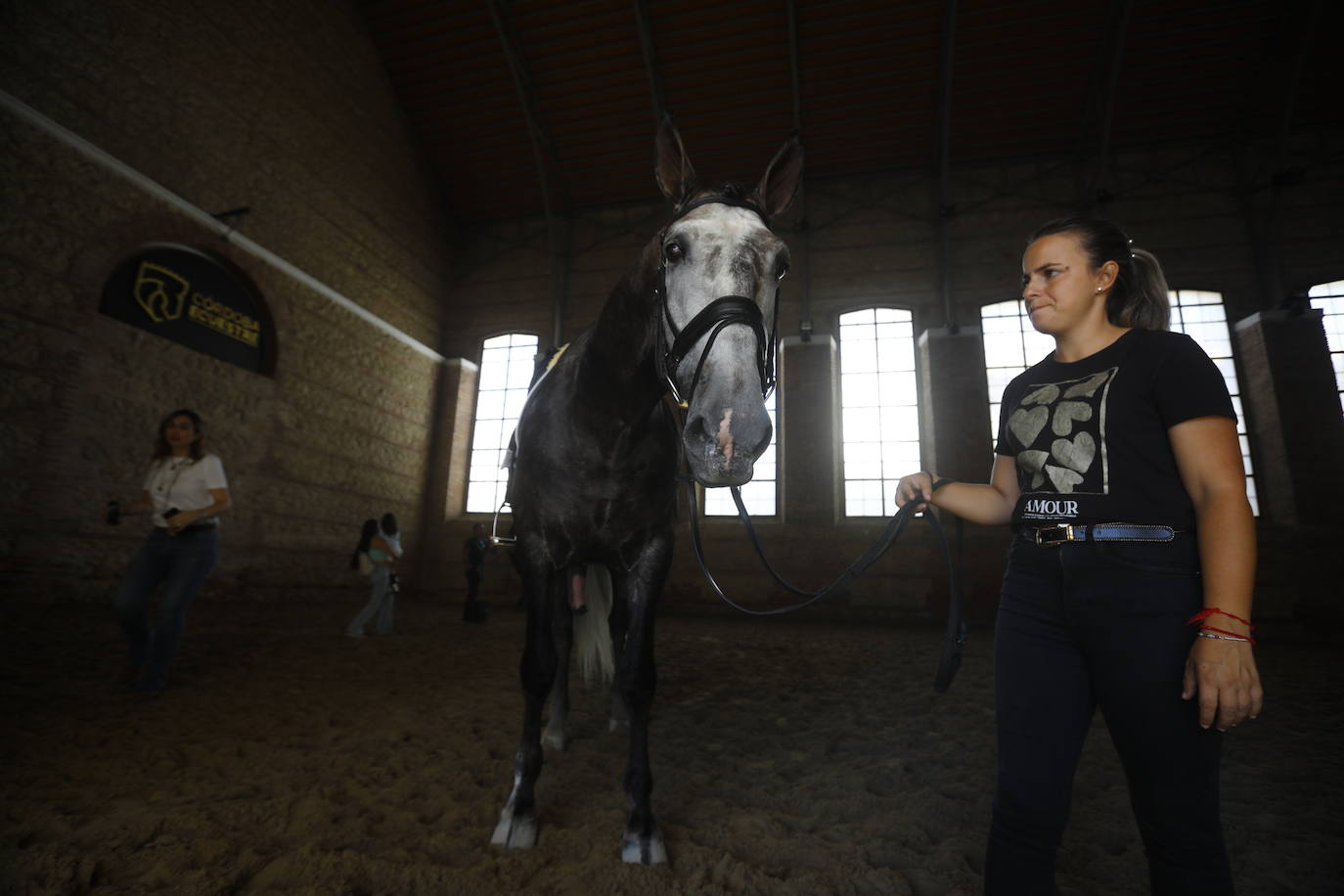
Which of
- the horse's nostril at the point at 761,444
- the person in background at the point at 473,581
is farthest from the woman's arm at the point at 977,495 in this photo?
the person in background at the point at 473,581

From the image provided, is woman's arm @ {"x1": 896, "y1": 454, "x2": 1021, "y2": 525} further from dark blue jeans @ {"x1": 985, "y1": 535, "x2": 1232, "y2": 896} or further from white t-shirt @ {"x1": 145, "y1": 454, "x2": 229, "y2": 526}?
white t-shirt @ {"x1": 145, "y1": 454, "x2": 229, "y2": 526}

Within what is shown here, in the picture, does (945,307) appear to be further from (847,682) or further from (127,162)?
(127,162)

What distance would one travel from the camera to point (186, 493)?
10.7 feet

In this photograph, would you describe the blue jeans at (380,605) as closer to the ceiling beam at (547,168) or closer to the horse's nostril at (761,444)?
the horse's nostril at (761,444)

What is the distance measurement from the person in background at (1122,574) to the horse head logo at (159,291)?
29.4 feet

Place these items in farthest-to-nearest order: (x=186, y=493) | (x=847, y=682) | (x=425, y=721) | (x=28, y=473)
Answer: (x=28, y=473) < (x=847, y=682) < (x=186, y=493) < (x=425, y=721)

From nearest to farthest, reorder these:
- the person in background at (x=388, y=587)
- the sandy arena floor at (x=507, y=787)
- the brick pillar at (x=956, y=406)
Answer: the sandy arena floor at (x=507, y=787) < the person in background at (x=388, y=587) < the brick pillar at (x=956, y=406)

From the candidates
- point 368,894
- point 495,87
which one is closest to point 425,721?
point 368,894

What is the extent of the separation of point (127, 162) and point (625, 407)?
8.18m

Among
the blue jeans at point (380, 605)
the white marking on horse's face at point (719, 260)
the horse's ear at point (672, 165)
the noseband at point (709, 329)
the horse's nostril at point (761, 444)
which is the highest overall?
the horse's ear at point (672, 165)

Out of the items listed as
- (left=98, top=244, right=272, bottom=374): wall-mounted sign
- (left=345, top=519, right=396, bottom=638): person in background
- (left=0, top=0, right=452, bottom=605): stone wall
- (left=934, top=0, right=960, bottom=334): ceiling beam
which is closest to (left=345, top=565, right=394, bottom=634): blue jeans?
(left=345, top=519, right=396, bottom=638): person in background

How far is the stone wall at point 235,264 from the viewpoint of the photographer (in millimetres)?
5605

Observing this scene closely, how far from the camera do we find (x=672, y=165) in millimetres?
1978

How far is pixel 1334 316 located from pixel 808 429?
8.27 m
